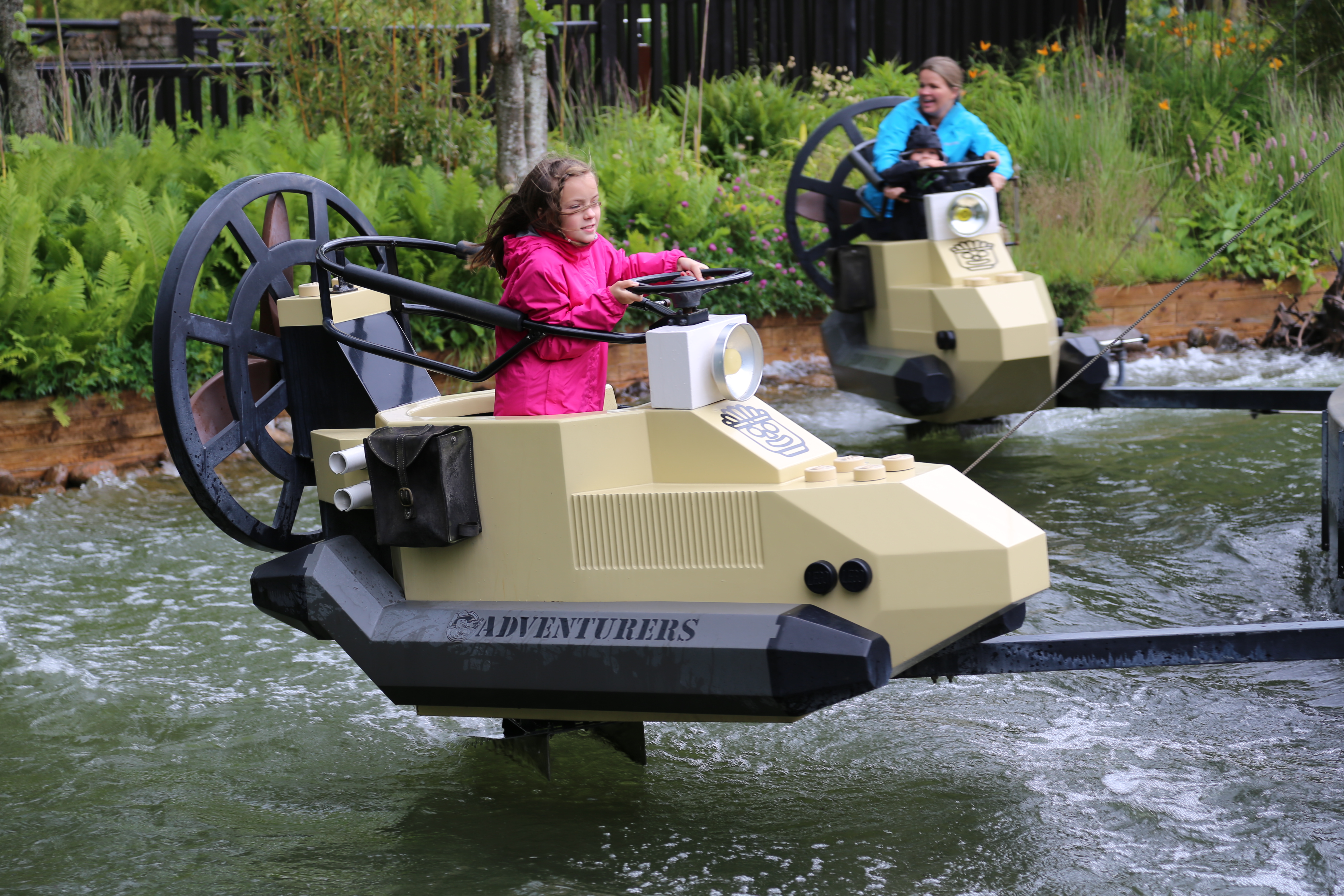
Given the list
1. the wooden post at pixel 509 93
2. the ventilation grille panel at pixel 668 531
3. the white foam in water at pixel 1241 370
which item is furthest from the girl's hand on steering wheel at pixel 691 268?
the white foam in water at pixel 1241 370

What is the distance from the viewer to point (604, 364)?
357 centimetres

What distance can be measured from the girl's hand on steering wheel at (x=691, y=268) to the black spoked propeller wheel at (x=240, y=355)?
993mm

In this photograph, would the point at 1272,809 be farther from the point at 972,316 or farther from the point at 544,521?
the point at 972,316

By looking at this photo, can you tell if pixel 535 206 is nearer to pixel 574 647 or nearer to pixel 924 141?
pixel 574 647

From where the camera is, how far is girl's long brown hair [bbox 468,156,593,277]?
3.32 meters

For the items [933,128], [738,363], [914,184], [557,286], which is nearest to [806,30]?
[933,128]

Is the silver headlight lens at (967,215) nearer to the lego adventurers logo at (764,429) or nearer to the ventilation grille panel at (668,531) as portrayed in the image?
the lego adventurers logo at (764,429)

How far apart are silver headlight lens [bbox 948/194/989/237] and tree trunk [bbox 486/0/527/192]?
3008 mm

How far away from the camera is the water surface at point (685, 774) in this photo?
312 centimetres

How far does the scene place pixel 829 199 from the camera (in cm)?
711

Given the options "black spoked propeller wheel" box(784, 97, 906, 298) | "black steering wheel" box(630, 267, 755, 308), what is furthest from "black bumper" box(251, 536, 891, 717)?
"black spoked propeller wheel" box(784, 97, 906, 298)

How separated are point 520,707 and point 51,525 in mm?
4004

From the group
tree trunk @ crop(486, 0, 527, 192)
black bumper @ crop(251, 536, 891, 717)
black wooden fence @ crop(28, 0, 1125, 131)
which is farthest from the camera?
black wooden fence @ crop(28, 0, 1125, 131)

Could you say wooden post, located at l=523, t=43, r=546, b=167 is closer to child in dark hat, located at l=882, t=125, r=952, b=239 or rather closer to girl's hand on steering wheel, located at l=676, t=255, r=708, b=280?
child in dark hat, located at l=882, t=125, r=952, b=239
